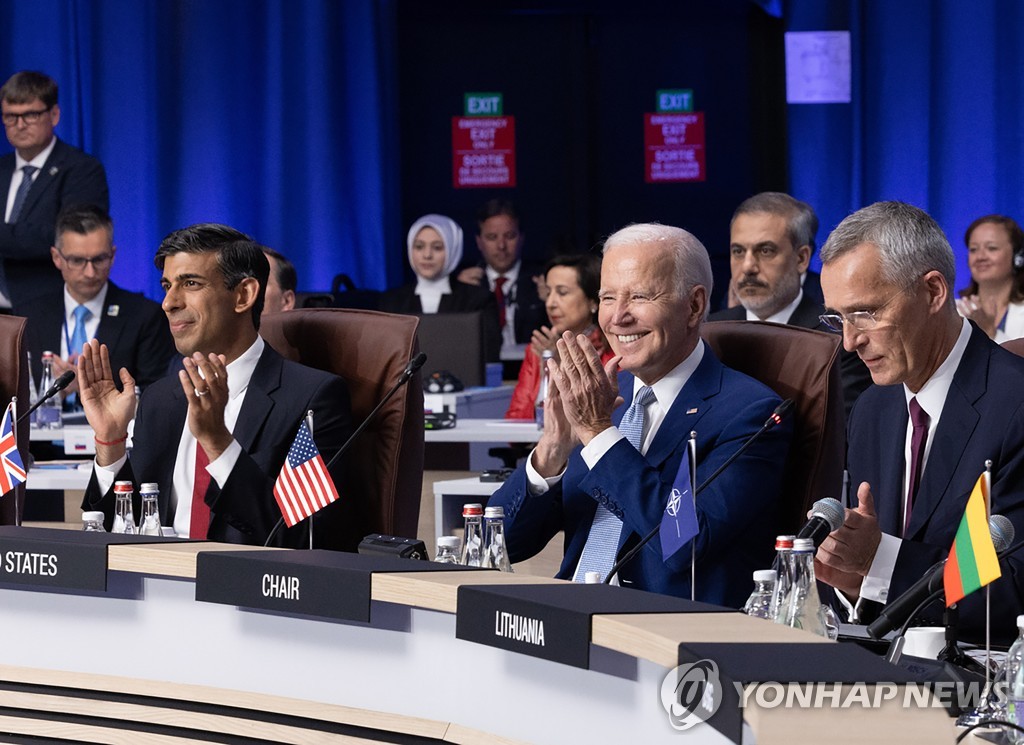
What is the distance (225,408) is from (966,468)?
4.94 ft

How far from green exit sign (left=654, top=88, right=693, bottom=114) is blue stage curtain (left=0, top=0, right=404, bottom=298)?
1.84 metres

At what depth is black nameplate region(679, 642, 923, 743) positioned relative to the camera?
4.83 feet

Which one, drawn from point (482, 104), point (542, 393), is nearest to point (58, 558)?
point (542, 393)

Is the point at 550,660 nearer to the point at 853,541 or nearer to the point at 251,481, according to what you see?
the point at 853,541

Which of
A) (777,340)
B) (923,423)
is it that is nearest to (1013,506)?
(923,423)

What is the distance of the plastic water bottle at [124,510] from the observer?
9.11ft

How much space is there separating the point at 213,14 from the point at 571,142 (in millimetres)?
2617

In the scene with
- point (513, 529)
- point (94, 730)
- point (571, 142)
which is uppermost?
point (571, 142)

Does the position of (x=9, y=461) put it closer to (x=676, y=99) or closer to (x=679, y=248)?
(x=679, y=248)

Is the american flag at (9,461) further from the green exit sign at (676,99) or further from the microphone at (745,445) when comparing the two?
the green exit sign at (676,99)

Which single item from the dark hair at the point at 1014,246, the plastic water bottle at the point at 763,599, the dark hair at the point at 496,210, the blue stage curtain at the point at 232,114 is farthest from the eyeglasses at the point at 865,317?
the dark hair at the point at 496,210

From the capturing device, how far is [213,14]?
8.55 meters

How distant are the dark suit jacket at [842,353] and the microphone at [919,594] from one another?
215cm

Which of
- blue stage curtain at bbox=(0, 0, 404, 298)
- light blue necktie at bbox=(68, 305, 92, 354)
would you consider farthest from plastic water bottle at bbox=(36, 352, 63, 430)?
blue stage curtain at bbox=(0, 0, 404, 298)
